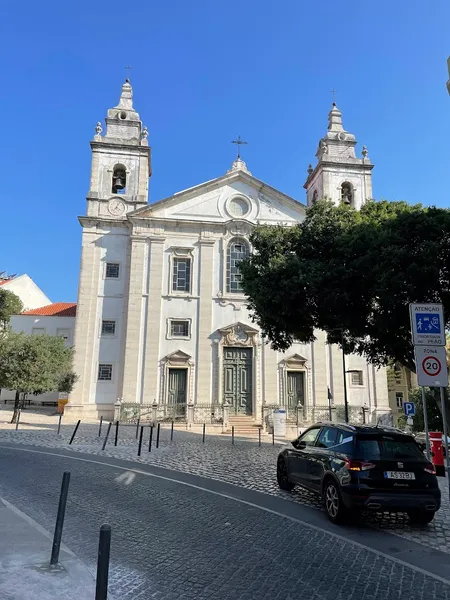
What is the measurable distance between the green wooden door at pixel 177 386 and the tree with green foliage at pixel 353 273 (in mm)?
11927

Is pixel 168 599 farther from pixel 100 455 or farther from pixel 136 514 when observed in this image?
pixel 100 455

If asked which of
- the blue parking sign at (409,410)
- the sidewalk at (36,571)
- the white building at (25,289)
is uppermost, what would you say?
the white building at (25,289)

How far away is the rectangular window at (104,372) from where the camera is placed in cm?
2792

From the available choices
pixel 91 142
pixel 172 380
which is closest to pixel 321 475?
Result: pixel 172 380

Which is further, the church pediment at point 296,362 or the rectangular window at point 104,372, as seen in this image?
the church pediment at point 296,362

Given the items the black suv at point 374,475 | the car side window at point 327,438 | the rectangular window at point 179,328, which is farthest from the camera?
the rectangular window at point 179,328

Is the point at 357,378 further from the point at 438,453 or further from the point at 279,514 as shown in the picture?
the point at 279,514

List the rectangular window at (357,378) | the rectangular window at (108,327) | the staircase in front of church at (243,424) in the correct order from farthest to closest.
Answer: the rectangular window at (357,378) < the rectangular window at (108,327) < the staircase in front of church at (243,424)

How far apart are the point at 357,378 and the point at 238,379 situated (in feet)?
25.3

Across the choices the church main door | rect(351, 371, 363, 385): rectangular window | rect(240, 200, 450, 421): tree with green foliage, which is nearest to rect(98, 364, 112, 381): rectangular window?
the church main door

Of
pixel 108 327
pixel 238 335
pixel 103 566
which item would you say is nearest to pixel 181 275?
pixel 238 335

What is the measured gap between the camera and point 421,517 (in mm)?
7363

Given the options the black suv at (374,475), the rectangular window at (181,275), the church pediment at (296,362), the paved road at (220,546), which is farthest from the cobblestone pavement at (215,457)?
the rectangular window at (181,275)

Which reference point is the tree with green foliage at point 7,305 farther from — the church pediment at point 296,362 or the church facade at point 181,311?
the church pediment at point 296,362
